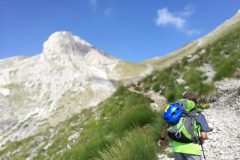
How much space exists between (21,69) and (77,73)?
8.75m

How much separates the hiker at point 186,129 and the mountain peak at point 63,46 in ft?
153

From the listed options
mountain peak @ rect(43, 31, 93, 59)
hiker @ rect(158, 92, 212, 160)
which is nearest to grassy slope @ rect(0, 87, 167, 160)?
hiker @ rect(158, 92, 212, 160)

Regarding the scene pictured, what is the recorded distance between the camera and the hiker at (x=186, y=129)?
654 cm

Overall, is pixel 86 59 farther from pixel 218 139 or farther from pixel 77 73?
pixel 218 139

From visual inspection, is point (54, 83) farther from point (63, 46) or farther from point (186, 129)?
point (186, 129)

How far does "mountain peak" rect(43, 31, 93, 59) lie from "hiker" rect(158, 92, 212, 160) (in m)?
46.5

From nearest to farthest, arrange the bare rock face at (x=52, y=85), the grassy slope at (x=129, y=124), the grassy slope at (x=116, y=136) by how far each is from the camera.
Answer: the grassy slope at (x=116, y=136)
the grassy slope at (x=129, y=124)
the bare rock face at (x=52, y=85)

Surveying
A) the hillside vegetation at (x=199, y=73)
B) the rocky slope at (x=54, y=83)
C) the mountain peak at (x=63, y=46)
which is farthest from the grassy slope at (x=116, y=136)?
the mountain peak at (x=63, y=46)

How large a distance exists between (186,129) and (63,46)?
48.2 meters

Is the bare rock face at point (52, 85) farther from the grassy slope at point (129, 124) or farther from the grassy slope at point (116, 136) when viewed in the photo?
the grassy slope at point (116, 136)

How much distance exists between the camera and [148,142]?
860cm

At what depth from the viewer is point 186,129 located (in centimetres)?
654

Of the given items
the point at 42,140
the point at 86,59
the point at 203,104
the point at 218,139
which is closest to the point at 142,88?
the point at 42,140

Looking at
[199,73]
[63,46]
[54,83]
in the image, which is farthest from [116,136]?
[63,46]
